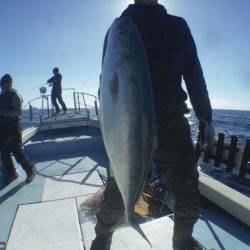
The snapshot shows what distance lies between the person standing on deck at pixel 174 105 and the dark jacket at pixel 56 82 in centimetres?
1403

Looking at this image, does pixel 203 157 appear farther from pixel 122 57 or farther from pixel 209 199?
pixel 122 57

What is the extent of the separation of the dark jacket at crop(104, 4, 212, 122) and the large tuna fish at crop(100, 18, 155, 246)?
586 mm

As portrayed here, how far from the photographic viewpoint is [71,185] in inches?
228

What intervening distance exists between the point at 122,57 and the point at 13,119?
5164 mm

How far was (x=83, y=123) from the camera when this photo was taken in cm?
1288

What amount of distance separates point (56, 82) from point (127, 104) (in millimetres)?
14961

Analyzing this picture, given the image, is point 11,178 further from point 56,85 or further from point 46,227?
point 56,85

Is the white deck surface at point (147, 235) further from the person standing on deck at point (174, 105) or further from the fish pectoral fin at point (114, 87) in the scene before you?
the fish pectoral fin at point (114, 87)

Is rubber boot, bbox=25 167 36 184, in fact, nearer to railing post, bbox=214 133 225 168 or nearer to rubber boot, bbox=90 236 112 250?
railing post, bbox=214 133 225 168

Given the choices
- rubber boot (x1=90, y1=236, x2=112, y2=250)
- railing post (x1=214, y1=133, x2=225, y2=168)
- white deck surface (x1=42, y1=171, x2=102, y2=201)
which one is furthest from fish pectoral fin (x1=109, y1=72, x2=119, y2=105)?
railing post (x1=214, y1=133, x2=225, y2=168)

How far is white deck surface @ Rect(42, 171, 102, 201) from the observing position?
5.30m

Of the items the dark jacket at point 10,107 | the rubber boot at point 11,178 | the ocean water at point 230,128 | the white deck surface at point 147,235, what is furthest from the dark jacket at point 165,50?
the rubber boot at point 11,178

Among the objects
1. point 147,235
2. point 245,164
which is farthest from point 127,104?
point 245,164

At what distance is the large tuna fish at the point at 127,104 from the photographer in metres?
1.69
